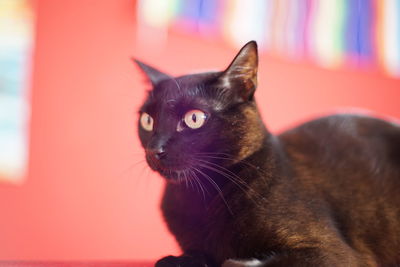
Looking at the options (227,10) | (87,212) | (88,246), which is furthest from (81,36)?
(88,246)

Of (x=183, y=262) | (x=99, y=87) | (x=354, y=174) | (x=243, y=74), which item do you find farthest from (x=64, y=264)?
(x=99, y=87)

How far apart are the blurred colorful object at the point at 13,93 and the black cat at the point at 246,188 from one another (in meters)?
1.02

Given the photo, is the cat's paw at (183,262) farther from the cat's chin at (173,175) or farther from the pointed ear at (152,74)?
the pointed ear at (152,74)

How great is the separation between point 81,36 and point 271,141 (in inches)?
48.4

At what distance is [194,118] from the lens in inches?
40.1

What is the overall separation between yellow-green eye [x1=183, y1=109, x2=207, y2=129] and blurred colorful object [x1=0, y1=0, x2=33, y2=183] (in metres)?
1.21

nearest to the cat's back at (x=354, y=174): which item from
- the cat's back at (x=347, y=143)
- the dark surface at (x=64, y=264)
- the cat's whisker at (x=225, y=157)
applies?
the cat's back at (x=347, y=143)

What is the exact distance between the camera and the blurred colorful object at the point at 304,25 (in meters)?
2.07

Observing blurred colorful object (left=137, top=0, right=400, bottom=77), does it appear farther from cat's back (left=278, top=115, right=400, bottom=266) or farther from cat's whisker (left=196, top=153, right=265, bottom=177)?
cat's whisker (left=196, top=153, right=265, bottom=177)

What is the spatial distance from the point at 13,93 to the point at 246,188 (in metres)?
1.36

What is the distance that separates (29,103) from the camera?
6.49ft

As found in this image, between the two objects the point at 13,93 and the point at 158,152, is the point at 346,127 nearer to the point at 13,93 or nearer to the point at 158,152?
the point at 158,152

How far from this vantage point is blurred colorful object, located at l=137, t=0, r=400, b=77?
81.4 inches

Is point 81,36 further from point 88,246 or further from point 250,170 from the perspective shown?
point 250,170
